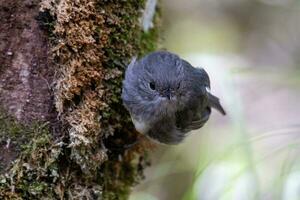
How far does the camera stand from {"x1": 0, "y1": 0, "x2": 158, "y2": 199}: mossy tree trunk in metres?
2.26

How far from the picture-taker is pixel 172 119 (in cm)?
307

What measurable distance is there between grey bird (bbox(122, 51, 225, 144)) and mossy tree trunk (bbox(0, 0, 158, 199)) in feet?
0.77

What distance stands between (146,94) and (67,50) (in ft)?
2.28

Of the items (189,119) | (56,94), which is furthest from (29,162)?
(189,119)

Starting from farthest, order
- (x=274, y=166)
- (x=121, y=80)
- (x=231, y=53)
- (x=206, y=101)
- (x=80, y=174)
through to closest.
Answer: (x=231, y=53) → (x=274, y=166) → (x=206, y=101) → (x=121, y=80) → (x=80, y=174)

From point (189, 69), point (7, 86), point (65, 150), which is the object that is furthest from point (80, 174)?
point (189, 69)

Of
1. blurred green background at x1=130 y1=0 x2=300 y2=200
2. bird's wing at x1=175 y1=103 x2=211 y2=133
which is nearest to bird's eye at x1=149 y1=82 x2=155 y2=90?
bird's wing at x1=175 y1=103 x2=211 y2=133

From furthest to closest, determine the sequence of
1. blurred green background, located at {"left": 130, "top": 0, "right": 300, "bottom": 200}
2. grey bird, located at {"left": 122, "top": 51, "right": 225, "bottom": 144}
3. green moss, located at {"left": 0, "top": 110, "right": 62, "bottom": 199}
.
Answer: blurred green background, located at {"left": 130, "top": 0, "right": 300, "bottom": 200} → grey bird, located at {"left": 122, "top": 51, "right": 225, "bottom": 144} → green moss, located at {"left": 0, "top": 110, "right": 62, "bottom": 199}

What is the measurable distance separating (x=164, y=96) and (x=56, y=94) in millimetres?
722

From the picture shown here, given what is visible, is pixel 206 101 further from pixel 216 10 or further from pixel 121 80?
pixel 216 10

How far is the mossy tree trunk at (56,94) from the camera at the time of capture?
226 cm

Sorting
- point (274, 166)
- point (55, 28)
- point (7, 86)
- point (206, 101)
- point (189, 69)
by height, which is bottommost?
point (274, 166)

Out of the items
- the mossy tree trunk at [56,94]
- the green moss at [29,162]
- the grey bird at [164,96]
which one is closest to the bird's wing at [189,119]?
the grey bird at [164,96]

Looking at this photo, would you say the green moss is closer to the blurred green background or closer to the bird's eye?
the bird's eye
